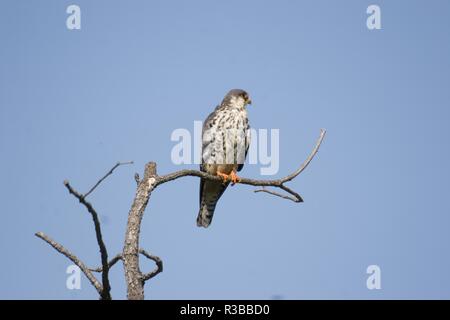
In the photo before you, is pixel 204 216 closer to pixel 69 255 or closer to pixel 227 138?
pixel 227 138

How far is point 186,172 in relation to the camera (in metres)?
5.76

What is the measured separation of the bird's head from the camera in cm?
901

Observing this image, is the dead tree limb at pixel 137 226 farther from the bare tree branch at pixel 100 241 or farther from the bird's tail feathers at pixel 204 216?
the bird's tail feathers at pixel 204 216

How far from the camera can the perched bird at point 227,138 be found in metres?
8.72

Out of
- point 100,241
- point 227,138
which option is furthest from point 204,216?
point 100,241

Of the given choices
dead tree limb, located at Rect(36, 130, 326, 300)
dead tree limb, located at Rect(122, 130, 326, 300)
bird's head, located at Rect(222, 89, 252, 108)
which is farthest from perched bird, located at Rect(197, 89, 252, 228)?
dead tree limb, located at Rect(36, 130, 326, 300)

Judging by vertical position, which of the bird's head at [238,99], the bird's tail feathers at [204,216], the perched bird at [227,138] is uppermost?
the bird's head at [238,99]

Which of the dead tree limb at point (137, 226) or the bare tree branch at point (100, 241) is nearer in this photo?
the bare tree branch at point (100, 241)

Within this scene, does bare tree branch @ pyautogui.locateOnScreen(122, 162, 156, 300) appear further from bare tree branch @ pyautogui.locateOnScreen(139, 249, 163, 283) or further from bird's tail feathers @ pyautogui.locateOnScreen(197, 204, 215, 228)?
bird's tail feathers @ pyautogui.locateOnScreen(197, 204, 215, 228)

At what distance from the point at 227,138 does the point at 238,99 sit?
0.73m

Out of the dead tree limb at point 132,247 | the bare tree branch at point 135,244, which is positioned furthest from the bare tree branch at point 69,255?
the bare tree branch at point 135,244

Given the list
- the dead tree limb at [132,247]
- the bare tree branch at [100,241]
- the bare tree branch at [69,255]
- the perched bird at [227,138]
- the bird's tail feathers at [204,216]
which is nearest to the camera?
the bare tree branch at [100,241]
